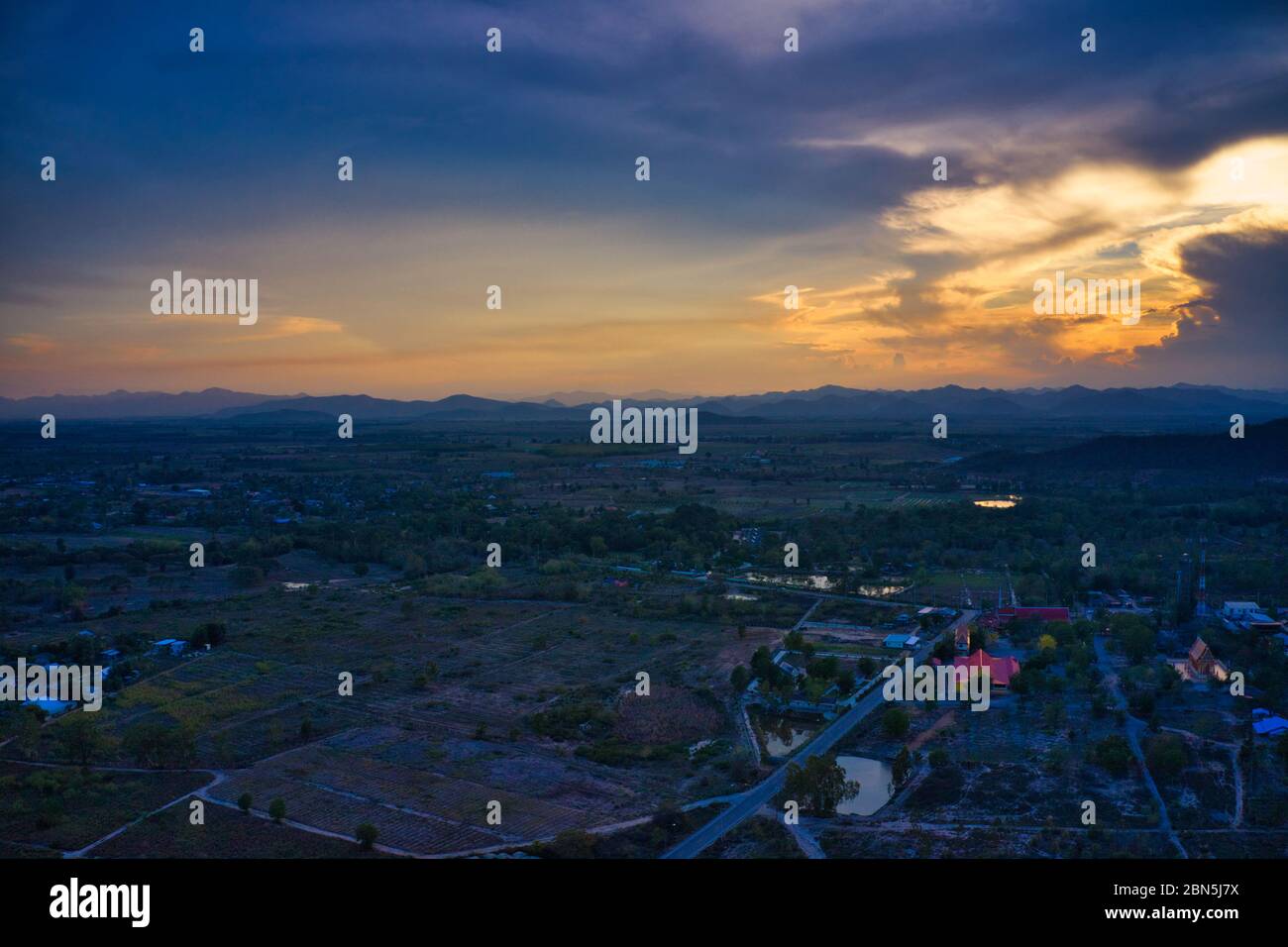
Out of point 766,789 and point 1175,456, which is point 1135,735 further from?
point 1175,456

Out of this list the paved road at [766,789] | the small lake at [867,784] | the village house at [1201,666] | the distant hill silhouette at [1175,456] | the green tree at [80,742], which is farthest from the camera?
the distant hill silhouette at [1175,456]

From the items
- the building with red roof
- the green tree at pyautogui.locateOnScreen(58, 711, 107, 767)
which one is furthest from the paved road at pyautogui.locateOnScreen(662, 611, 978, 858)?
the green tree at pyautogui.locateOnScreen(58, 711, 107, 767)

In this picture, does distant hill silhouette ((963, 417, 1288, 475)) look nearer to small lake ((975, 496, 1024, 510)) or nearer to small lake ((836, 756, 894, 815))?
small lake ((975, 496, 1024, 510))

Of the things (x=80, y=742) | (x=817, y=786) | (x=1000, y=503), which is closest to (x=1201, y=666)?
(x=817, y=786)

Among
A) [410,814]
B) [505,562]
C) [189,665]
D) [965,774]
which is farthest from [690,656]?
[505,562]

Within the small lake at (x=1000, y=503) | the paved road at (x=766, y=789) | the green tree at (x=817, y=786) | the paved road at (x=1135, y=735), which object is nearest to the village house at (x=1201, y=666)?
the paved road at (x=1135, y=735)

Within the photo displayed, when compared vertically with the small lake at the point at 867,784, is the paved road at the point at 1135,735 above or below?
above

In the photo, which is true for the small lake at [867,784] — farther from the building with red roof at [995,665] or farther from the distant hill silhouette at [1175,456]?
the distant hill silhouette at [1175,456]
